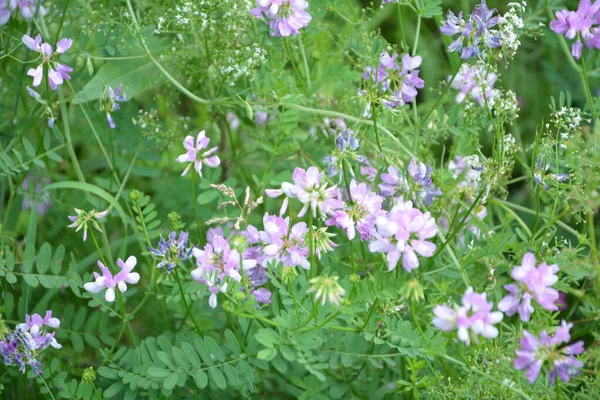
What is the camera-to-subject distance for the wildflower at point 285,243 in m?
1.38

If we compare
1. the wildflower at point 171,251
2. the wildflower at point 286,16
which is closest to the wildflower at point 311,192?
the wildflower at point 171,251

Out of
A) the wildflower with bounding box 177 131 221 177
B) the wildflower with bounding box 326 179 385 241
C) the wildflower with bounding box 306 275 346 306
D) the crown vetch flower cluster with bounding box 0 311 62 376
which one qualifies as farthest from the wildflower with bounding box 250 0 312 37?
the crown vetch flower cluster with bounding box 0 311 62 376

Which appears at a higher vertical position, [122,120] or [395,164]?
[122,120]

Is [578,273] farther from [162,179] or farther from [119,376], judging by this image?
[162,179]

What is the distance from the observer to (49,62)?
172 centimetres

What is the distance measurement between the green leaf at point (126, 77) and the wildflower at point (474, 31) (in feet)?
2.45

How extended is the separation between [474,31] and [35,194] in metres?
1.16

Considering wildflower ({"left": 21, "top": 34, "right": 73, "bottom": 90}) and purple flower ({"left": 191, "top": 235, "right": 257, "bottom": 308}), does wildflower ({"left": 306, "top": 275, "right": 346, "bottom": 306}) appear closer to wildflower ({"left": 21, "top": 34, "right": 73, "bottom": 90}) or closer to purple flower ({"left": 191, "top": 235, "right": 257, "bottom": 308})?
purple flower ({"left": 191, "top": 235, "right": 257, "bottom": 308})

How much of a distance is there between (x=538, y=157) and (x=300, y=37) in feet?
2.17

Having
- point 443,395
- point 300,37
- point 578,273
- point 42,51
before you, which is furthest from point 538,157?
point 42,51

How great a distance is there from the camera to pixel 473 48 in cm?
158

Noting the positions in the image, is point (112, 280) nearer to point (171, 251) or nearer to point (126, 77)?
point (171, 251)

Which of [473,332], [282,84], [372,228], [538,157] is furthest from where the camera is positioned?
[282,84]

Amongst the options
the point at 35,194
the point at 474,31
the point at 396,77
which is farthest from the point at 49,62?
the point at 474,31
